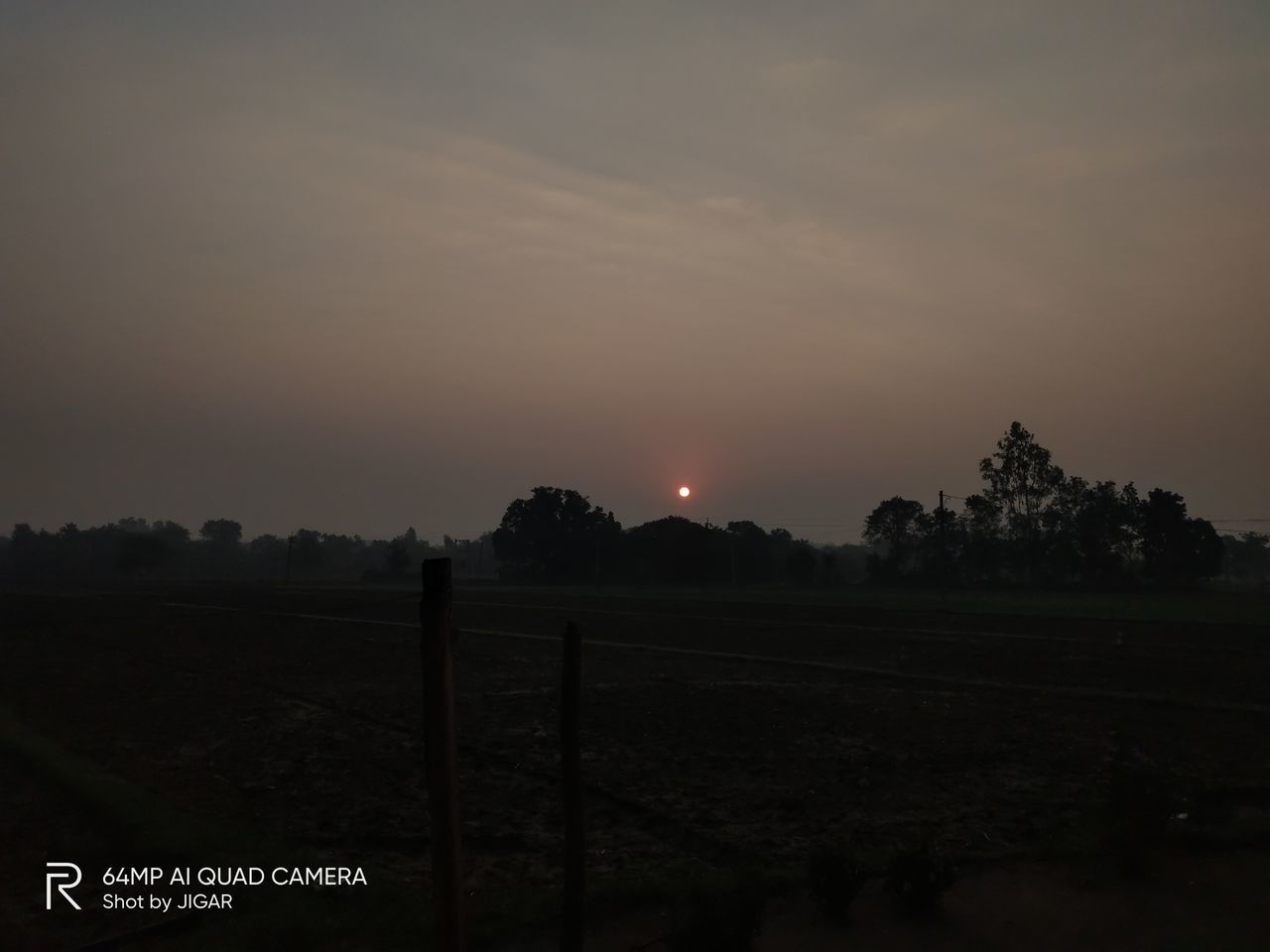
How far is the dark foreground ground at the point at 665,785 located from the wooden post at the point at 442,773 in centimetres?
299

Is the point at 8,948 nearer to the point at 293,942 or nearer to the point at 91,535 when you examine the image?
the point at 293,942

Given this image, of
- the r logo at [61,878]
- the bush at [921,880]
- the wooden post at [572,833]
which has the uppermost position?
the wooden post at [572,833]

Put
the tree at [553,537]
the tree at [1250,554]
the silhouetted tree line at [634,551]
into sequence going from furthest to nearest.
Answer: the tree at [1250,554] < the tree at [553,537] < the silhouetted tree line at [634,551]

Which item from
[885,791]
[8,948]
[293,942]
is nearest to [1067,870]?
[885,791]

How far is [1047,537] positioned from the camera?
87062 millimetres

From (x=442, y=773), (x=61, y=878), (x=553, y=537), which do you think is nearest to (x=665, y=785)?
(x=61, y=878)

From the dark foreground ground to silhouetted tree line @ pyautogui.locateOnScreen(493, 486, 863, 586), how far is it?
57293 millimetres

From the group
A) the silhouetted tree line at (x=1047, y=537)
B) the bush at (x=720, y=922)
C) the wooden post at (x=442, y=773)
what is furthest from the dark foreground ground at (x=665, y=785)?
the silhouetted tree line at (x=1047, y=537)

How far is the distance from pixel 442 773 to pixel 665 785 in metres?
8.59

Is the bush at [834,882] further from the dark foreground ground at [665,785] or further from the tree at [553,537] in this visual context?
the tree at [553,537]

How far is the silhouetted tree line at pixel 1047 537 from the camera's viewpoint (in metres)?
77.1

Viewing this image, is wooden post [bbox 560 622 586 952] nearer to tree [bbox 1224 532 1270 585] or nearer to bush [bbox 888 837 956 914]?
bush [bbox 888 837 956 914]

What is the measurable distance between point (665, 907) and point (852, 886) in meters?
1.74

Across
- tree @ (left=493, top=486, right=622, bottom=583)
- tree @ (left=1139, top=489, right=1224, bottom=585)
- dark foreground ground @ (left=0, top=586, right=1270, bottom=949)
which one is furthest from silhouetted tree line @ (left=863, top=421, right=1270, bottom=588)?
dark foreground ground @ (left=0, top=586, right=1270, bottom=949)
